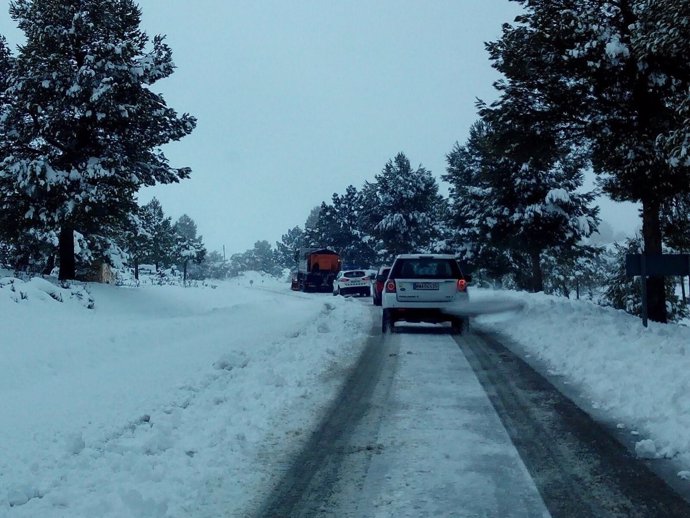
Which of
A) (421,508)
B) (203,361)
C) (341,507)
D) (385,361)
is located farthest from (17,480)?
(385,361)

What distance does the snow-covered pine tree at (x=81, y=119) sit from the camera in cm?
1791

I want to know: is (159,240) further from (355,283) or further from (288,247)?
(288,247)

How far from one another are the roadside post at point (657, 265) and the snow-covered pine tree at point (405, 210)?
47370 millimetres

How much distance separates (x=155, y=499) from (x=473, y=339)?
1005 centimetres

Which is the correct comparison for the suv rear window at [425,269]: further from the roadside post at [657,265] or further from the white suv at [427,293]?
the roadside post at [657,265]

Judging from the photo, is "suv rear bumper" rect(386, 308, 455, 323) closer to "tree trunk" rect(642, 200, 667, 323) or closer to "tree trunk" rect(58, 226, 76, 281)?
"tree trunk" rect(642, 200, 667, 323)

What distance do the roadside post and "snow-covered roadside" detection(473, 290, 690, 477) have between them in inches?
39.6

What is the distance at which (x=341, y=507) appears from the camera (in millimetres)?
4094

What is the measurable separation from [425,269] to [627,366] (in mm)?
6679

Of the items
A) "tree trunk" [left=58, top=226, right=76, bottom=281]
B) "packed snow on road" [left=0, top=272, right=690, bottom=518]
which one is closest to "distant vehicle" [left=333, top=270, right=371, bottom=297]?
"tree trunk" [left=58, top=226, right=76, bottom=281]

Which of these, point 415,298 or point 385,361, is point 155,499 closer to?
point 385,361

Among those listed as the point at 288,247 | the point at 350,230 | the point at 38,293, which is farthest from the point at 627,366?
the point at 288,247

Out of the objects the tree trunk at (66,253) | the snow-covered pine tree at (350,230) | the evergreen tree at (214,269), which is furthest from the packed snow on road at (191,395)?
the evergreen tree at (214,269)

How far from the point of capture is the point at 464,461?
16.3ft
